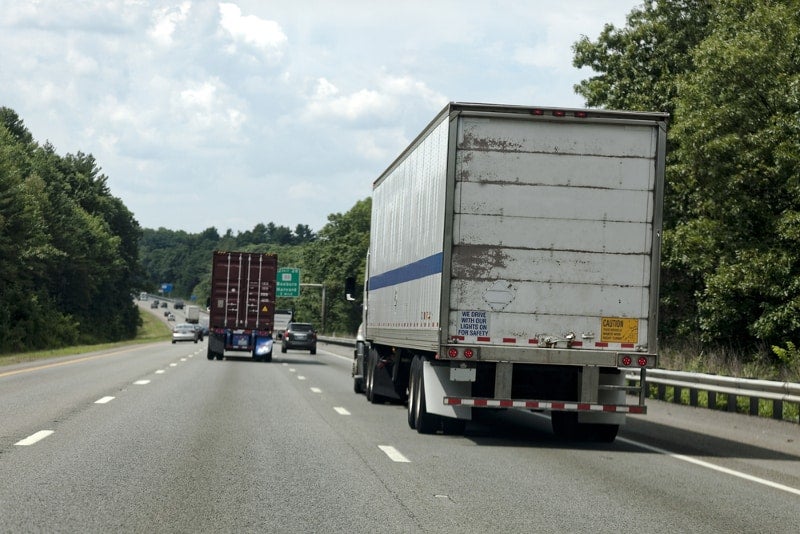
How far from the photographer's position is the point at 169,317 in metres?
184

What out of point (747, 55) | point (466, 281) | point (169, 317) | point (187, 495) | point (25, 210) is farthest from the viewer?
point (169, 317)

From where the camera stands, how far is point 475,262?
43.5ft

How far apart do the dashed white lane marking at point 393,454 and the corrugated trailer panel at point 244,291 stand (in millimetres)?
27148

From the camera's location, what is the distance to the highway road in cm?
790

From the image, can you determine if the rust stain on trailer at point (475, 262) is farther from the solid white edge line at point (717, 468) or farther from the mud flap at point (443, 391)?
the solid white edge line at point (717, 468)

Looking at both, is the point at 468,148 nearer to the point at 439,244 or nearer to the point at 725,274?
the point at 439,244

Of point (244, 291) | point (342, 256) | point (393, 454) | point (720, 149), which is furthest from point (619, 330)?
point (342, 256)

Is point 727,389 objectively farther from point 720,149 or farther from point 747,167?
point 747,167

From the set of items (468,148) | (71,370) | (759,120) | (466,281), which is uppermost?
(759,120)

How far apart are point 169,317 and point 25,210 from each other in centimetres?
11468

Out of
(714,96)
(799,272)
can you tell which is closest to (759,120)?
(714,96)

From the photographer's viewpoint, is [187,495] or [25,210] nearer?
[187,495]

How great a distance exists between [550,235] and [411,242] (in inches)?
119

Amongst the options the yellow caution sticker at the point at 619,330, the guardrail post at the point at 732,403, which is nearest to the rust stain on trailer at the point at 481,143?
the yellow caution sticker at the point at 619,330
